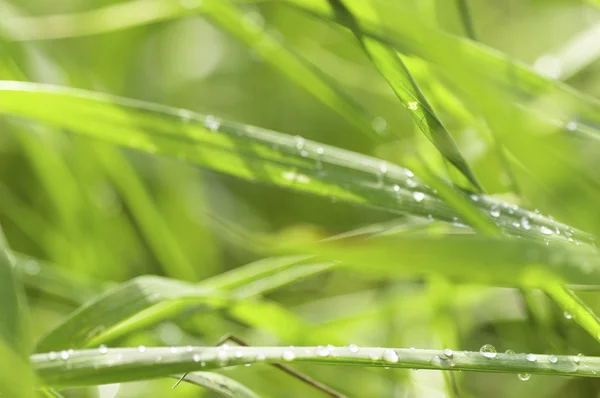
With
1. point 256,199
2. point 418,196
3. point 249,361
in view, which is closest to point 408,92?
point 418,196

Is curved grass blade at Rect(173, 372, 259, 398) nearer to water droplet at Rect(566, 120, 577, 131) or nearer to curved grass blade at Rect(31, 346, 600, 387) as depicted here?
curved grass blade at Rect(31, 346, 600, 387)

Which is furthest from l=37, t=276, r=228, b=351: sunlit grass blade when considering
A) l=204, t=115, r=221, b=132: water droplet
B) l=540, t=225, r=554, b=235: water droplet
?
l=540, t=225, r=554, b=235: water droplet

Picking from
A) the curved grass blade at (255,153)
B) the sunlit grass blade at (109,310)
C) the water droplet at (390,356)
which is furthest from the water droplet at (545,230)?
the sunlit grass blade at (109,310)

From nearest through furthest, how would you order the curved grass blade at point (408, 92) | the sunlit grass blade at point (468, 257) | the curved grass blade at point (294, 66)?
1. the sunlit grass blade at point (468, 257)
2. the curved grass blade at point (408, 92)
3. the curved grass blade at point (294, 66)

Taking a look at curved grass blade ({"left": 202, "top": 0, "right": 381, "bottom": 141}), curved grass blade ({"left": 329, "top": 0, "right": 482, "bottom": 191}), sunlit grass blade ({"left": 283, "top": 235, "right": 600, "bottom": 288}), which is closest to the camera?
sunlit grass blade ({"left": 283, "top": 235, "right": 600, "bottom": 288})

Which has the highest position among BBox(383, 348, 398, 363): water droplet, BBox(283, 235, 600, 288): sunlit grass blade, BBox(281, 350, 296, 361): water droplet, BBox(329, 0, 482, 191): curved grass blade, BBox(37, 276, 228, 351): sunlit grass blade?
BBox(329, 0, 482, 191): curved grass blade

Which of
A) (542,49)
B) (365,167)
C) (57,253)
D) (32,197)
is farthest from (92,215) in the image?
(542,49)

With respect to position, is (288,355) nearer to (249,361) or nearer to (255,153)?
(249,361)

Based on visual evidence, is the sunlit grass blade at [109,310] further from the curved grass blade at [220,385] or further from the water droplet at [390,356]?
the water droplet at [390,356]
